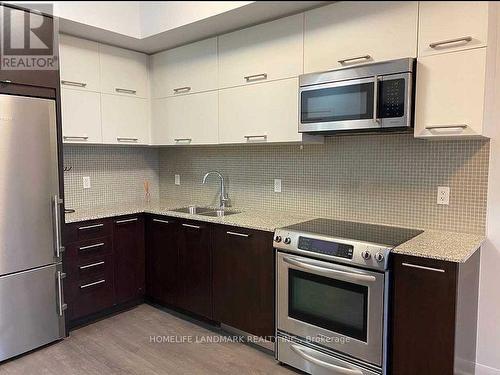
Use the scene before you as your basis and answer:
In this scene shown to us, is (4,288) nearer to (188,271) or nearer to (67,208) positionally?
(67,208)

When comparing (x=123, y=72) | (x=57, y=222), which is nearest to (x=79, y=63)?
(x=123, y=72)

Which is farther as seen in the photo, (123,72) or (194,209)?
(194,209)

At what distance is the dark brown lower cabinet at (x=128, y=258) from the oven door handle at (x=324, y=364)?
4.91ft

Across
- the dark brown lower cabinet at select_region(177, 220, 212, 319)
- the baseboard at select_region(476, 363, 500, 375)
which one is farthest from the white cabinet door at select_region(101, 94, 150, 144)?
the baseboard at select_region(476, 363, 500, 375)

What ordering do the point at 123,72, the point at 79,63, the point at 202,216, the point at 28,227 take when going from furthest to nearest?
the point at 123,72 → the point at 79,63 → the point at 202,216 → the point at 28,227

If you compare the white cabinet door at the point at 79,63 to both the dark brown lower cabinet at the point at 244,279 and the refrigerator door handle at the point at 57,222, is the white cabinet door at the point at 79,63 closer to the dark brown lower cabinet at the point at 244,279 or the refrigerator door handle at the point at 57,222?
the refrigerator door handle at the point at 57,222

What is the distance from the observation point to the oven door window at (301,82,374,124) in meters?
1.98

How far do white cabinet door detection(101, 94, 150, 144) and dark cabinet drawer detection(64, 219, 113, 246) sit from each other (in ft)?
2.32

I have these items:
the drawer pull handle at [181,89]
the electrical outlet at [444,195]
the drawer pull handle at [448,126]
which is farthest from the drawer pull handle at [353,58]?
the drawer pull handle at [181,89]

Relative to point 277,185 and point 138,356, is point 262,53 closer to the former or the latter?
point 277,185

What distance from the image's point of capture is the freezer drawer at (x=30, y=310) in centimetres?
227

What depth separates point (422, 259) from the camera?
170 cm

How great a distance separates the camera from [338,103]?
2.10 metres

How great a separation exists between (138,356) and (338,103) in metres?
2.03
